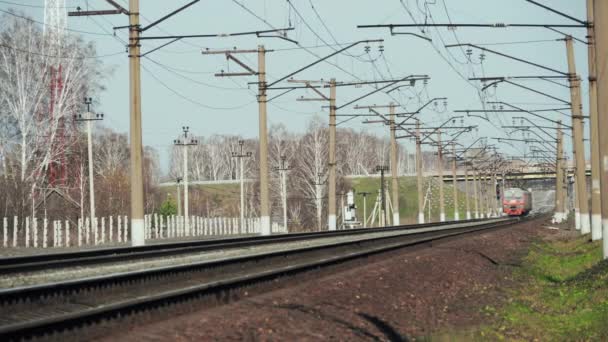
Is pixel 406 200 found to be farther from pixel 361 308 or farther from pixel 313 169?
pixel 361 308

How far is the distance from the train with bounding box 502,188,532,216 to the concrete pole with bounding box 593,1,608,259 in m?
86.9

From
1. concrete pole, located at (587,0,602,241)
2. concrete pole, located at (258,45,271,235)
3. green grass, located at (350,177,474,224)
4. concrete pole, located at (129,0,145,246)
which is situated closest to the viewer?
concrete pole, located at (587,0,602,241)

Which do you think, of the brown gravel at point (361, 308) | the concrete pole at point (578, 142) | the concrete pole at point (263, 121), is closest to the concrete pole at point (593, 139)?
the concrete pole at point (578, 142)

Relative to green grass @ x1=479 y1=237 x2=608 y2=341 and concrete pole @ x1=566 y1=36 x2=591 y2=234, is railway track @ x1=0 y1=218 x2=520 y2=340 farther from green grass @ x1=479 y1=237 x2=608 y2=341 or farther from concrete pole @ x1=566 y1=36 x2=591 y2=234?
concrete pole @ x1=566 y1=36 x2=591 y2=234

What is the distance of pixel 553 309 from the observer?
15.8m

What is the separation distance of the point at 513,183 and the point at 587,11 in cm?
15684

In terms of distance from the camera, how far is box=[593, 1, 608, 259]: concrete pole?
22.1 m

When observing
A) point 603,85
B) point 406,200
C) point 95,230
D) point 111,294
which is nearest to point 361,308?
point 111,294

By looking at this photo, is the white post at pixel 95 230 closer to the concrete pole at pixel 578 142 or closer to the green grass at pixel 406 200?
the concrete pole at pixel 578 142

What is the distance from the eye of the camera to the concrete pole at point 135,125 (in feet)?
102

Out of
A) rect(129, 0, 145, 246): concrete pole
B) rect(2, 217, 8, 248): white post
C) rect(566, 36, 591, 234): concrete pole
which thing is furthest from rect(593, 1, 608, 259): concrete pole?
rect(2, 217, 8, 248): white post

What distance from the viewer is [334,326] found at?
1257cm

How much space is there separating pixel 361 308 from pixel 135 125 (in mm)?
18513

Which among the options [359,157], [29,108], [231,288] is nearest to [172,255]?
[231,288]
